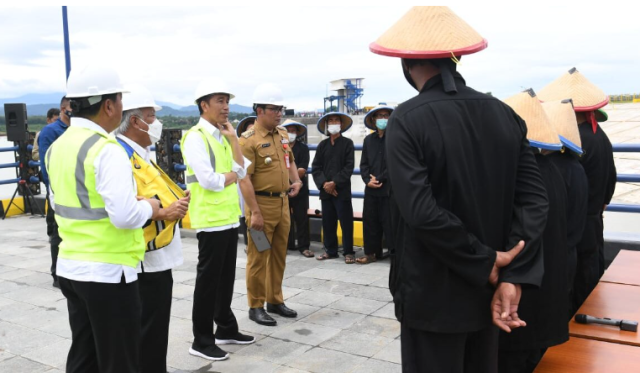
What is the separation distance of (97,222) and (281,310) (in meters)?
2.52

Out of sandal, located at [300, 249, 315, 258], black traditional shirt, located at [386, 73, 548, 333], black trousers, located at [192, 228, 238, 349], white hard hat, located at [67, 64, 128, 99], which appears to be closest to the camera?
black traditional shirt, located at [386, 73, 548, 333]

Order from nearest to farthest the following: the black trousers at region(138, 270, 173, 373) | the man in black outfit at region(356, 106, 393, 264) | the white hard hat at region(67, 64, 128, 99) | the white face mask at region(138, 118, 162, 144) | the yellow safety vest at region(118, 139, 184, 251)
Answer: the white hard hat at region(67, 64, 128, 99) < the yellow safety vest at region(118, 139, 184, 251) < the black trousers at region(138, 270, 173, 373) < the white face mask at region(138, 118, 162, 144) < the man in black outfit at region(356, 106, 393, 264)

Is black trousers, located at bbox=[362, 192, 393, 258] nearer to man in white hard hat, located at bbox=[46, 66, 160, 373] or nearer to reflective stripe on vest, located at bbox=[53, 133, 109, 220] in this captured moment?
man in white hard hat, located at bbox=[46, 66, 160, 373]

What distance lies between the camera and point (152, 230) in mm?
2846

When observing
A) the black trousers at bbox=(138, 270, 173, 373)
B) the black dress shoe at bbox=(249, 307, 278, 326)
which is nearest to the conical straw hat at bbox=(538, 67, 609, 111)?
the black dress shoe at bbox=(249, 307, 278, 326)

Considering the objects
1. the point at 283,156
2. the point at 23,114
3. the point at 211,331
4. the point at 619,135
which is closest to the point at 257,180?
the point at 283,156

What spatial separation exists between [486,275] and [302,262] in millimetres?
4911

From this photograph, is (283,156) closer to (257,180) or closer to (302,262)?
(257,180)

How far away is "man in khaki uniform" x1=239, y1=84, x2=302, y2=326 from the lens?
4.42 metres

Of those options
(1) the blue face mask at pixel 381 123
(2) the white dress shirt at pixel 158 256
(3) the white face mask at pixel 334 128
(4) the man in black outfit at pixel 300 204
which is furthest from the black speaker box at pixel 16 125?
(2) the white dress shirt at pixel 158 256

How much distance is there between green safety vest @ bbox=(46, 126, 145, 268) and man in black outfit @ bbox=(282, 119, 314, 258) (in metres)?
4.57

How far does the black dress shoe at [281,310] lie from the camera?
4590 millimetres

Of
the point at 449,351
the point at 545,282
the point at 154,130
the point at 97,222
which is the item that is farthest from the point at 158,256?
the point at 545,282

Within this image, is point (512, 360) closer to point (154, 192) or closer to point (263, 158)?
point (154, 192)
